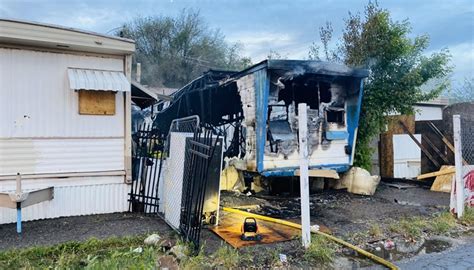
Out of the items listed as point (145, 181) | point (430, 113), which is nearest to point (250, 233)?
point (145, 181)

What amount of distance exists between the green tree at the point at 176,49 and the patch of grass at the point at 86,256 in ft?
80.5

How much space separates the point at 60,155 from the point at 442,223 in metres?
6.89

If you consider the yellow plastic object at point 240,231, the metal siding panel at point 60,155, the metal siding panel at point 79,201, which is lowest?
the yellow plastic object at point 240,231

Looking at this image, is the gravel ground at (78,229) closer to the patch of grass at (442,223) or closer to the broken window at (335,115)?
the patch of grass at (442,223)

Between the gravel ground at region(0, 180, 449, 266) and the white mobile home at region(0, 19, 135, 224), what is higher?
the white mobile home at region(0, 19, 135, 224)

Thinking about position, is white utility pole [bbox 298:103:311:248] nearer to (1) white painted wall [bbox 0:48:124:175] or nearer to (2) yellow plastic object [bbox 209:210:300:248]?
(2) yellow plastic object [bbox 209:210:300:248]

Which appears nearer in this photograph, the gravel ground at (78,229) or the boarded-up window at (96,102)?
the gravel ground at (78,229)

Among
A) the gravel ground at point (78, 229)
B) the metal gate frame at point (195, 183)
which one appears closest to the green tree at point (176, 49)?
the gravel ground at point (78, 229)

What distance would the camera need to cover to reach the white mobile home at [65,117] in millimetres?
5906

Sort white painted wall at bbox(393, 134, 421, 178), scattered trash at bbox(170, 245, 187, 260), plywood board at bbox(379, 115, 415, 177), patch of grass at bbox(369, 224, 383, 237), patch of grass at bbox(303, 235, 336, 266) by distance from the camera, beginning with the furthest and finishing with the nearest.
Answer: white painted wall at bbox(393, 134, 421, 178) < plywood board at bbox(379, 115, 415, 177) < patch of grass at bbox(369, 224, 383, 237) < patch of grass at bbox(303, 235, 336, 266) < scattered trash at bbox(170, 245, 187, 260)

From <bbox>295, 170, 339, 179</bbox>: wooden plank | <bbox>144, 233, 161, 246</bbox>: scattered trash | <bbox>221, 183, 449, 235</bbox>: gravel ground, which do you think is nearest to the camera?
<bbox>144, 233, 161, 246</bbox>: scattered trash

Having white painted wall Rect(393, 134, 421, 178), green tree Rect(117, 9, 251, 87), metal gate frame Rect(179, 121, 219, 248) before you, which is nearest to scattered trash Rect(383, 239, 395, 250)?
metal gate frame Rect(179, 121, 219, 248)

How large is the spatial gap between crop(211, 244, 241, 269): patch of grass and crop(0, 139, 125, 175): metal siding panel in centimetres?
325

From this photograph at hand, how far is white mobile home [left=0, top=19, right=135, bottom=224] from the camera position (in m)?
5.91
